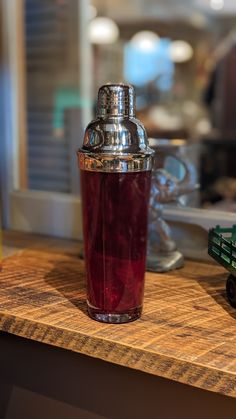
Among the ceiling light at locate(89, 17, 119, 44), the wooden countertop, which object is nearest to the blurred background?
the ceiling light at locate(89, 17, 119, 44)

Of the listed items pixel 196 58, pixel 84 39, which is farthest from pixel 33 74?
pixel 196 58

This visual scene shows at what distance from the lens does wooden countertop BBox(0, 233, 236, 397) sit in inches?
23.3

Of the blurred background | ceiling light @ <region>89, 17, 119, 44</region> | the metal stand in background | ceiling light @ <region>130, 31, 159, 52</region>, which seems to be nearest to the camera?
the metal stand in background

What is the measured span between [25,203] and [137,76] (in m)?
4.63

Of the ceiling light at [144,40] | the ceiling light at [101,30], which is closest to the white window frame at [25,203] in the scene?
the ceiling light at [101,30]

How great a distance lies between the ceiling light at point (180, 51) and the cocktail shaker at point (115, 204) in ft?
17.6

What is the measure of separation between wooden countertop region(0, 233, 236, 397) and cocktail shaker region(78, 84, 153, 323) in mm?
37

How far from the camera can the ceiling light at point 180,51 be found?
580cm

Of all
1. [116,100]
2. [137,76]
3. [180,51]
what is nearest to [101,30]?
[137,76]

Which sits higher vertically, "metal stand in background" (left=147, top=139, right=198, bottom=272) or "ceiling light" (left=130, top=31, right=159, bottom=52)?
"ceiling light" (left=130, top=31, right=159, bottom=52)

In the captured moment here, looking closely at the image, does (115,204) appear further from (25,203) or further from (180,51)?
(180,51)

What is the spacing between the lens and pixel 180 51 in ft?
19.0

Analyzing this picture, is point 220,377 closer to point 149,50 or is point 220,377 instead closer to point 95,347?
point 95,347

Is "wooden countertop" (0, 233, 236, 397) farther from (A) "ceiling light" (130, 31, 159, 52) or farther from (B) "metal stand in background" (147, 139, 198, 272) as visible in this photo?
(A) "ceiling light" (130, 31, 159, 52)
